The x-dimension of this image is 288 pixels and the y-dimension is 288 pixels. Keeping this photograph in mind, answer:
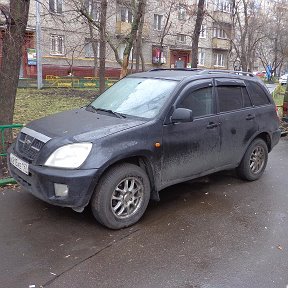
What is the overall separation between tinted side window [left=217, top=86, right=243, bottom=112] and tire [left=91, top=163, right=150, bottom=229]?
1.68 m

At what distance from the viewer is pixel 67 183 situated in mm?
3584

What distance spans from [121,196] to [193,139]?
1231mm

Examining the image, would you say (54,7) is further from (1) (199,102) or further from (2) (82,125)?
(2) (82,125)

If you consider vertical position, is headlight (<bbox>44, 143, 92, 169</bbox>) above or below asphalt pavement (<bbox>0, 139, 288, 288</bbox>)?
above

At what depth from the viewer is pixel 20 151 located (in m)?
4.14

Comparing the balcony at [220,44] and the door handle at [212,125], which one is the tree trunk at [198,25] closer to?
the door handle at [212,125]

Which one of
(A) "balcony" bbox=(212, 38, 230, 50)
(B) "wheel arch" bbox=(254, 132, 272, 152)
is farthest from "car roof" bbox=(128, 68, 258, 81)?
(A) "balcony" bbox=(212, 38, 230, 50)

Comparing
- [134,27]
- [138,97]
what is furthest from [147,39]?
Result: [138,97]

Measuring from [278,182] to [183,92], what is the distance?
2.43m

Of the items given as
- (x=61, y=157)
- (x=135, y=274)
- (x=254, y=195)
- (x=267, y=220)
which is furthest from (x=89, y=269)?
(x=254, y=195)

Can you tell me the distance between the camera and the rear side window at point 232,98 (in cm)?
502

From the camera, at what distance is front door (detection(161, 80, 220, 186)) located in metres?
4.32

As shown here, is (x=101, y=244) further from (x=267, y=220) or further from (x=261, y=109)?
(x=261, y=109)

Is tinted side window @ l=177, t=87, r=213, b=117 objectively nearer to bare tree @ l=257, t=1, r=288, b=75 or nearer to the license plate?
the license plate
